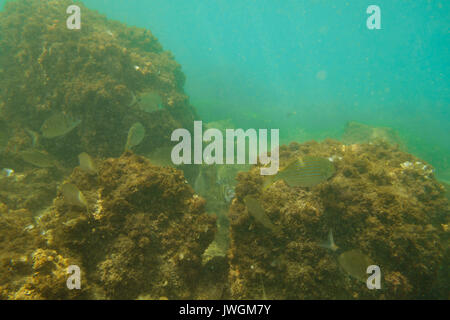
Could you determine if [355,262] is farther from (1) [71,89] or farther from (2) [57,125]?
(1) [71,89]

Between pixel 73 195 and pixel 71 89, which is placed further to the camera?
pixel 71 89

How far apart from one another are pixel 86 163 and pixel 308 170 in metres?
3.16

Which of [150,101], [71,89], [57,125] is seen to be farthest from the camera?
[71,89]

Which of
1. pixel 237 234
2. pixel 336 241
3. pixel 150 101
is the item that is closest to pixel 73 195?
pixel 237 234

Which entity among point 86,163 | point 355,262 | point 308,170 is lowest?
point 355,262

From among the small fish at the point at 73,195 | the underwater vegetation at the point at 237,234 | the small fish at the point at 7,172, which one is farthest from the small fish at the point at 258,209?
the small fish at the point at 7,172

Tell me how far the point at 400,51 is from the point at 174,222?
14781 cm

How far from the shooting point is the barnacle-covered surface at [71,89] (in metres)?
5.22

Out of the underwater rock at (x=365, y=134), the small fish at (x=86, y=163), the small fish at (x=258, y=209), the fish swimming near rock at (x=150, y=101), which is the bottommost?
the small fish at (x=258, y=209)

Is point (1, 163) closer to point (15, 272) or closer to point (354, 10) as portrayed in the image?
point (15, 272)

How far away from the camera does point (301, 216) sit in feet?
8.93

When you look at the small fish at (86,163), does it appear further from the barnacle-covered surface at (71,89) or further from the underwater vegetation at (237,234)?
the barnacle-covered surface at (71,89)

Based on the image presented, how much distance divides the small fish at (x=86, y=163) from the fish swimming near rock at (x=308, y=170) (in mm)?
2779

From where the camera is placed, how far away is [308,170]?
2.38m
